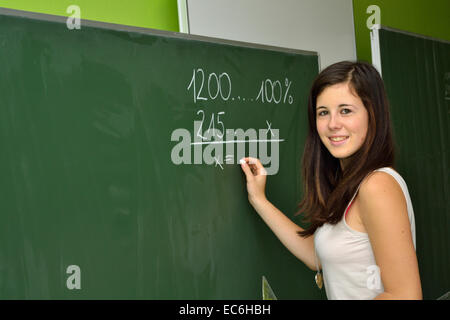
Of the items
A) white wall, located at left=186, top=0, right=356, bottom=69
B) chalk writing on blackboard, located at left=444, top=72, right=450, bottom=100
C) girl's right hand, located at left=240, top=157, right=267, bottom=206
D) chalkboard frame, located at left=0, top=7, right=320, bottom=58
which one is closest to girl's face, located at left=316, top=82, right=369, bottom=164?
girl's right hand, located at left=240, top=157, right=267, bottom=206

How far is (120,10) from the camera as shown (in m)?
2.46

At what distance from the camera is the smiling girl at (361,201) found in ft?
4.68

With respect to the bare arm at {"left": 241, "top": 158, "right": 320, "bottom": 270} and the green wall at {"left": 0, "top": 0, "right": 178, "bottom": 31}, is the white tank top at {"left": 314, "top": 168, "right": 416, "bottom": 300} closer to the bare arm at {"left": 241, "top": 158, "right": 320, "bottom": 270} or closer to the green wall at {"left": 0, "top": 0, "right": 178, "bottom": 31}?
the bare arm at {"left": 241, "top": 158, "right": 320, "bottom": 270}

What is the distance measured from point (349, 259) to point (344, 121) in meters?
0.43

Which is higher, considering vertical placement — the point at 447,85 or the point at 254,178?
the point at 447,85

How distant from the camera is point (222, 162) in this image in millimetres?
1862

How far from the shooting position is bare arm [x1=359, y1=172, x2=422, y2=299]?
4.65 feet

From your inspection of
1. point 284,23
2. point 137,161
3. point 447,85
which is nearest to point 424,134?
point 447,85

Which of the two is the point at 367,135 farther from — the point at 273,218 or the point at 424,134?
the point at 424,134

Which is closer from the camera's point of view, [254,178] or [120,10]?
[254,178]

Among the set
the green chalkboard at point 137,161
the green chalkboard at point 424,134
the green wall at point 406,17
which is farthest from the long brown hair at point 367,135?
the green wall at point 406,17

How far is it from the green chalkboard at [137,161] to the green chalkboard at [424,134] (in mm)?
974

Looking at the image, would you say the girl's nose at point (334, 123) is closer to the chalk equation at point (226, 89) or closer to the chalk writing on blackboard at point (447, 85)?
the chalk equation at point (226, 89)
